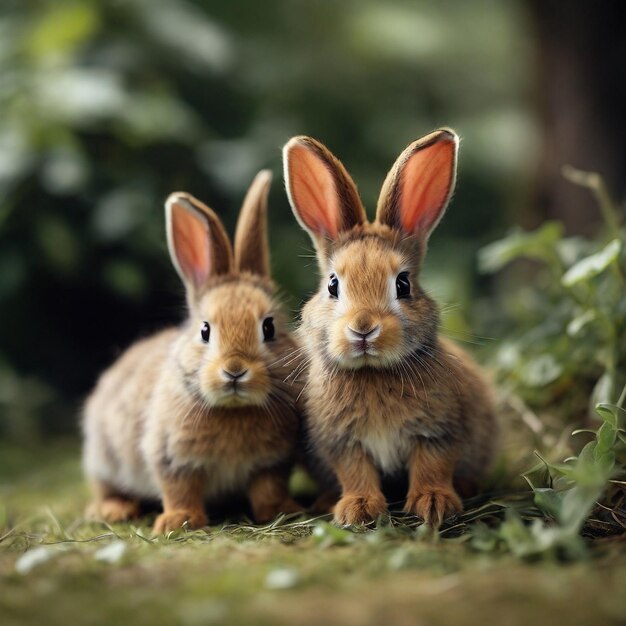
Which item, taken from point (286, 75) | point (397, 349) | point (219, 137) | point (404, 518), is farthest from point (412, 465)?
point (286, 75)

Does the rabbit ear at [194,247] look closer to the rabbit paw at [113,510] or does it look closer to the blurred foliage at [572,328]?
the rabbit paw at [113,510]

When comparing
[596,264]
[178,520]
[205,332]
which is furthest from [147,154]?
[596,264]

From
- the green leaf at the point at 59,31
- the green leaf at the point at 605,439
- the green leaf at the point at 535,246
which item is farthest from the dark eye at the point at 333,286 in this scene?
the green leaf at the point at 59,31

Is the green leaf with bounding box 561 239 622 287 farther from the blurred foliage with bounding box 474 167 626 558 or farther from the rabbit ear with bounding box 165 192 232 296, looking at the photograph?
the rabbit ear with bounding box 165 192 232 296

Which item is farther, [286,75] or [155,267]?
[286,75]

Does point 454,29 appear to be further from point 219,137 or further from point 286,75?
point 219,137

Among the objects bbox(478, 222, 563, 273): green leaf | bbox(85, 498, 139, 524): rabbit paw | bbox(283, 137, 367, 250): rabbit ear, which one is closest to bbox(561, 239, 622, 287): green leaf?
bbox(478, 222, 563, 273): green leaf
